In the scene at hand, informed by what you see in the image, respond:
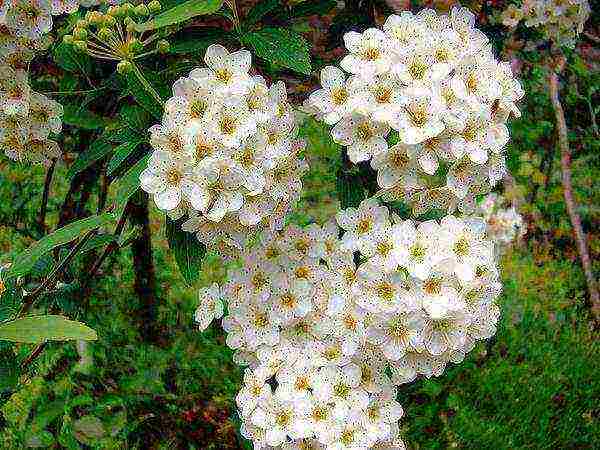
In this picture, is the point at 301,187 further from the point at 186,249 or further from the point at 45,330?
the point at 45,330

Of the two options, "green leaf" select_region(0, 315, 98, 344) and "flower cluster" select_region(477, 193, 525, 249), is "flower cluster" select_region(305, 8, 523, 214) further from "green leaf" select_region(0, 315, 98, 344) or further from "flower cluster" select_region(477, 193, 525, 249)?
"flower cluster" select_region(477, 193, 525, 249)

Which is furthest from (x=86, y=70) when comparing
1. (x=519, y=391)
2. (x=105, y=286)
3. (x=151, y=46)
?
(x=519, y=391)

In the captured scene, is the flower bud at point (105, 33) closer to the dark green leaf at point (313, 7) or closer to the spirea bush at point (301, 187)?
the spirea bush at point (301, 187)

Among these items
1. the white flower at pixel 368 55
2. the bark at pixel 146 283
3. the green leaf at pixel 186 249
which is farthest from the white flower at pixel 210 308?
the bark at pixel 146 283

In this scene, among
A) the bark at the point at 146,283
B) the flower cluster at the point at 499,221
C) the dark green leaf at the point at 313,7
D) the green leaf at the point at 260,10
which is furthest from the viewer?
the flower cluster at the point at 499,221

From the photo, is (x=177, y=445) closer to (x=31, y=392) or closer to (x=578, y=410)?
(x=31, y=392)

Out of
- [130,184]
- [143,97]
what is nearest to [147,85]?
[143,97]
